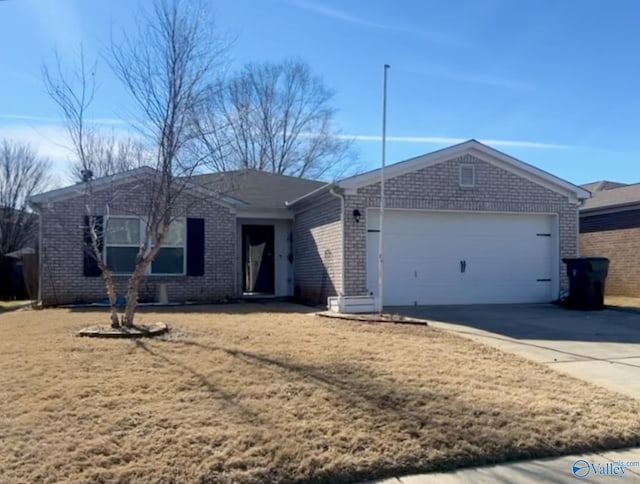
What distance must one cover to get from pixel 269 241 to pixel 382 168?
6.45 metres

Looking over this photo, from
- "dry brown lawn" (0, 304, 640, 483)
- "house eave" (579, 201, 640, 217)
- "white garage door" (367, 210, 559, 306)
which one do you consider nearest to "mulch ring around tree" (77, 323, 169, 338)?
"dry brown lawn" (0, 304, 640, 483)

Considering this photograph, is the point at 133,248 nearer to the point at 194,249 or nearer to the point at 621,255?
the point at 194,249

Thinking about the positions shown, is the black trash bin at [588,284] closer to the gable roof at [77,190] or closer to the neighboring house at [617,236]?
the neighboring house at [617,236]

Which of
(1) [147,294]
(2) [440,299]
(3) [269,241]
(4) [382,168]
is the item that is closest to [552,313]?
(2) [440,299]

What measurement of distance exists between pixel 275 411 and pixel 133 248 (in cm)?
1079

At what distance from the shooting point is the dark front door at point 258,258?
58.5 ft

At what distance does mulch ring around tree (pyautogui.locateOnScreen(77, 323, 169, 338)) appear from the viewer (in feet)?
26.3

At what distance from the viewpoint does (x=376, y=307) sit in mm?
12047

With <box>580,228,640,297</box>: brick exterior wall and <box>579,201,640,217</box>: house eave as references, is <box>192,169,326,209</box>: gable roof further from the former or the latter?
<box>580,228,640,297</box>: brick exterior wall

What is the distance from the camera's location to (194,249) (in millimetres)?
15211

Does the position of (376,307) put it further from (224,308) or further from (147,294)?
(147,294)

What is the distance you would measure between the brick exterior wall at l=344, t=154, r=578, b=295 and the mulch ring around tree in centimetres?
528

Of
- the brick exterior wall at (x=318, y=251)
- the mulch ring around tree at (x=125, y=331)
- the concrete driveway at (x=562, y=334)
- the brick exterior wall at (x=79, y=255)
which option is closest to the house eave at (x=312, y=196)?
the brick exterior wall at (x=318, y=251)

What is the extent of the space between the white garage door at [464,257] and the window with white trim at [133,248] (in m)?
5.24
